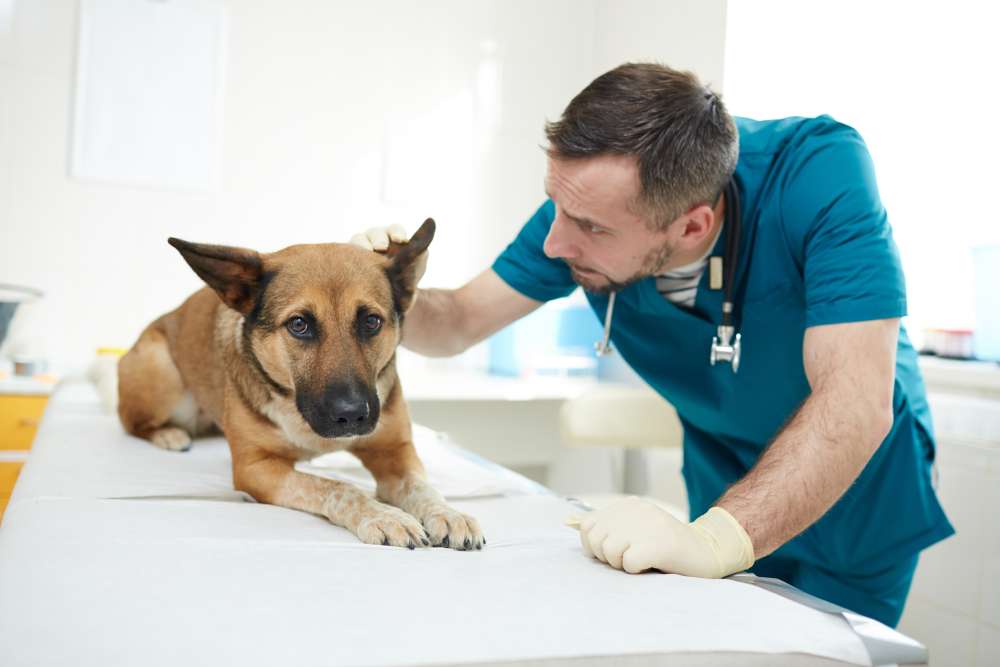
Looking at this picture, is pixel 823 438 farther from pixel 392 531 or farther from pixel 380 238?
pixel 380 238

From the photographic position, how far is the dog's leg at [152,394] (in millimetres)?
1831

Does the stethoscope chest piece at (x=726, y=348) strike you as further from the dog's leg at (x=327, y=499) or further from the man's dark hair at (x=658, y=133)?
the dog's leg at (x=327, y=499)

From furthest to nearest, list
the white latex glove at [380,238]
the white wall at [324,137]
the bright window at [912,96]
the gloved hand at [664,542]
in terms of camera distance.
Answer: the white wall at [324,137] < the bright window at [912,96] < the white latex glove at [380,238] < the gloved hand at [664,542]

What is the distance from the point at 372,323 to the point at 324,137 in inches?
104

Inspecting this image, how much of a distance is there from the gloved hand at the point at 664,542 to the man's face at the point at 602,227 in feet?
1.82

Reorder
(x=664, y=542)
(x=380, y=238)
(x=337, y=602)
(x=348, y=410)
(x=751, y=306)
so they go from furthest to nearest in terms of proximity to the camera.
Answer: (x=380, y=238)
(x=751, y=306)
(x=348, y=410)
(x=664, y=542)
(x=337, y=602)

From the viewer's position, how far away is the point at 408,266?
1.50 meters

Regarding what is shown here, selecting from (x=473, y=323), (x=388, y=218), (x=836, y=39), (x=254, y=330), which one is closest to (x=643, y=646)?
(x=254, y=330)

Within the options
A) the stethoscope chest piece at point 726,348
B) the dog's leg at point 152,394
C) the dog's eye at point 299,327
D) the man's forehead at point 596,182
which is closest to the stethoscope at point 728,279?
the stethoscope chest piece at point 726,348

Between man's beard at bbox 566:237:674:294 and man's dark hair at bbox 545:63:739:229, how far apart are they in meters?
0.07

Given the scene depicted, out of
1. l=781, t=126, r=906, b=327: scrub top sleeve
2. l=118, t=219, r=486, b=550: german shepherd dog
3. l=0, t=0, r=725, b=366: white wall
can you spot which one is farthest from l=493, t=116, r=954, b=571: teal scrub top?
l=0, t=0, r=725, b=366: white wall

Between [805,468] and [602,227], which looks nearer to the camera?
[805,468]

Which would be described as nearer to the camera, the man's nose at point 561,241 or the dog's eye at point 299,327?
the dog's eye at point 299,327

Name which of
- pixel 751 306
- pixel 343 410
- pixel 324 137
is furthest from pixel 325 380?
pixel 324 137
